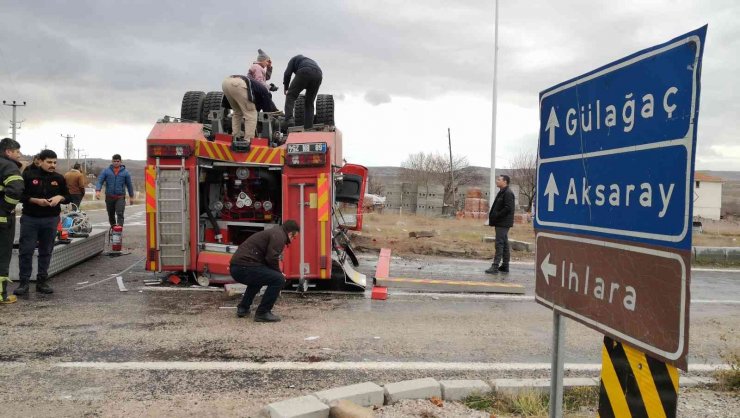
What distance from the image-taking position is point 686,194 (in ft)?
5.46

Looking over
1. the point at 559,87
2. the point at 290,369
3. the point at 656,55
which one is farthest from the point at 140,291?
the point at 656,55

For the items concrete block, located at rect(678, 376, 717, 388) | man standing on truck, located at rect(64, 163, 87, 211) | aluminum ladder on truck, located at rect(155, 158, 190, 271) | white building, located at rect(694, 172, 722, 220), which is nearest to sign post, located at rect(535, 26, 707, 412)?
concrete block, located at rect(678, 376, 717, 388)

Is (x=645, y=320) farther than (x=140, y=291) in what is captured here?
No

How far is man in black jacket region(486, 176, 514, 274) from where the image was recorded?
9523 mm

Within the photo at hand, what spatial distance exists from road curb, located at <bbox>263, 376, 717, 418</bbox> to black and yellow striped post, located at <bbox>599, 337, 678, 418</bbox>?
66.0 inches

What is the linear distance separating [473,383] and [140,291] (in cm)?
519

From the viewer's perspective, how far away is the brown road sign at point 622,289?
66.7 inches

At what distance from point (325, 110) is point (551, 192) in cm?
659

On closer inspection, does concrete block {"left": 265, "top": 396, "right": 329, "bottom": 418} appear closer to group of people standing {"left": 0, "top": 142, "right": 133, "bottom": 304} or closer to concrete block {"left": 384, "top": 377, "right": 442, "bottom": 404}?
concrete block {"left": 384, "top": 377, "right": 442, "bottom": 404}

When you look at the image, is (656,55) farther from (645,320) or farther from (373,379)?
(373,379)

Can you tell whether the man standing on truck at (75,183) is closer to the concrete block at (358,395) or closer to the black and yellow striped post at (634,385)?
the concrete block at (358,395)

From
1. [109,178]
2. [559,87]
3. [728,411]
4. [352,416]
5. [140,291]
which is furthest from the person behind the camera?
[109,178]

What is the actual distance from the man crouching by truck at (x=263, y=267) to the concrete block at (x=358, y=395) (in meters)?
2.34

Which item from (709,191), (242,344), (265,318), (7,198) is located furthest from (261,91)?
(709,191)
